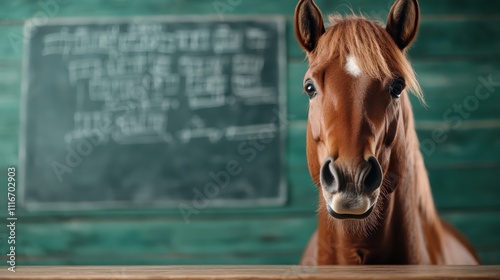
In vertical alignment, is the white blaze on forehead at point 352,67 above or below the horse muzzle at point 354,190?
above

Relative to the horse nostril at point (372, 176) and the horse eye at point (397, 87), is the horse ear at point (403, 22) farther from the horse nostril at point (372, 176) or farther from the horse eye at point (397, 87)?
the horse nostril at point (372, 176)

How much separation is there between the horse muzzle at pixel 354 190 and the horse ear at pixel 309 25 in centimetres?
23

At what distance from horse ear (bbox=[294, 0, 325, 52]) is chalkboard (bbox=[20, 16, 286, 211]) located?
2.23 feet

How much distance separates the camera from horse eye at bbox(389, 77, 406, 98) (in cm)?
69

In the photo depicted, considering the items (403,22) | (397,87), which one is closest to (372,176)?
(397,87)

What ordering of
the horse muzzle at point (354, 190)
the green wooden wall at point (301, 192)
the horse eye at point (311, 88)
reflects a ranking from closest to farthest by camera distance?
the horse muzzle at point (354, 190), the horse eye at point (311, 88), the green wooden wall at point (301, 192)

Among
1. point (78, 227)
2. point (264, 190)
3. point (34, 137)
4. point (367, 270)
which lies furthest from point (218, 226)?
point (367, 270)

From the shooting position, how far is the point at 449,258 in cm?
87

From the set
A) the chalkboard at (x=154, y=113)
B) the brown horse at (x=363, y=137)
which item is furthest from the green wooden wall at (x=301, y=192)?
the brown horse at (x=363, y=137)

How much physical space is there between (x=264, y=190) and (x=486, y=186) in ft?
2.20

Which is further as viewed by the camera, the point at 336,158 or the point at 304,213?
the point at 304,213

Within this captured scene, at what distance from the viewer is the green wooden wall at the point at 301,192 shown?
1396 millimetres

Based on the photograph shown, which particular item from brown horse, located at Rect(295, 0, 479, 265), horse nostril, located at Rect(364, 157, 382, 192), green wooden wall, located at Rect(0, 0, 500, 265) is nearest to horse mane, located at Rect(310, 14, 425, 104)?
brown horse, located at Rect(295, 0, 479, 265)

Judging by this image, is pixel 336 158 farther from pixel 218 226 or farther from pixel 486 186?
pixel 486 186
